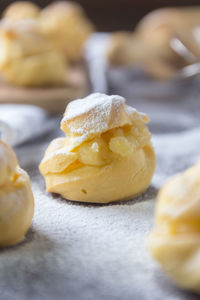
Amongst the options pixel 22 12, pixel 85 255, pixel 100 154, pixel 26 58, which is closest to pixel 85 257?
pixel 85 255

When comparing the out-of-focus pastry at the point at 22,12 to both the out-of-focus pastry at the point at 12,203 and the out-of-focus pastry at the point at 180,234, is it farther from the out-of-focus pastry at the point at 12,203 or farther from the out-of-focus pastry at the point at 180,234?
the out-of-focus pastry at the point at 180,234

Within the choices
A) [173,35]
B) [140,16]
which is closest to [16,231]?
[173,35]

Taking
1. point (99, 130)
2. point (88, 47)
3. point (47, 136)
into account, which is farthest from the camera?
point (88, 47)

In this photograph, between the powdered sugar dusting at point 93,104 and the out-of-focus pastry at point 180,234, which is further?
the powdered sugar dusting at point 93,104

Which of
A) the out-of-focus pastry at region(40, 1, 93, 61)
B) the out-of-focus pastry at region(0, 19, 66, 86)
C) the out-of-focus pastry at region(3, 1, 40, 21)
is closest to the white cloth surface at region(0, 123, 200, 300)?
the out-of-focus pastry at region(0, 19, 66, 86)

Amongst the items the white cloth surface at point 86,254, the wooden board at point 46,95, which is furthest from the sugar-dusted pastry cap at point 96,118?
the wooden board at point 46,95

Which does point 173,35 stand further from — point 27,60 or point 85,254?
point 85,254
